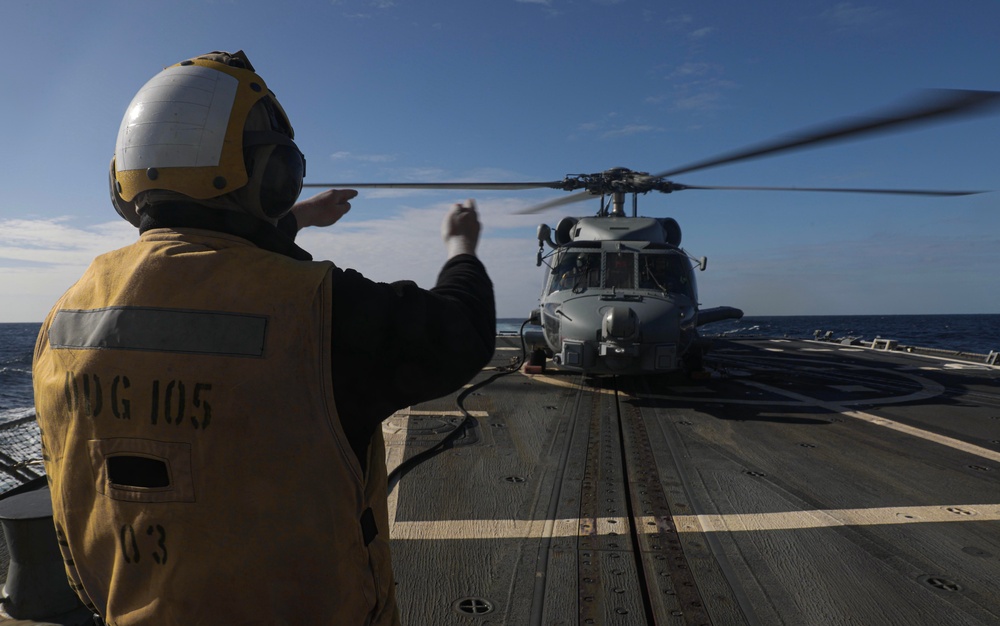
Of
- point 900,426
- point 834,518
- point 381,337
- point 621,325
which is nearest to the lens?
point 381,337

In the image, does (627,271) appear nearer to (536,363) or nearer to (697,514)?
(536,363)

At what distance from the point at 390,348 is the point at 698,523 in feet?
10.1

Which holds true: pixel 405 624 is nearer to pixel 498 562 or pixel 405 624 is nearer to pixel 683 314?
pixel 498 562

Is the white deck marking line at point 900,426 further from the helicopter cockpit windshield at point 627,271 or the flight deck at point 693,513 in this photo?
the helicopter cockpit windshield at point 627,271

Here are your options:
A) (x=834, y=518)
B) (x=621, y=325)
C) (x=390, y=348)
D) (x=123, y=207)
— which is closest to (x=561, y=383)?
(x=621, y=325)

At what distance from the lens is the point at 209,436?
49.5 inches

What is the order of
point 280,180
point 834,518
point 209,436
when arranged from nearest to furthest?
point 209,436
point 280,180
point 834,518

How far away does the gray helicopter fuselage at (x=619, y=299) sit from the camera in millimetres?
8328

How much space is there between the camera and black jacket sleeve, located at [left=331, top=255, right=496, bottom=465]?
135 centimetres

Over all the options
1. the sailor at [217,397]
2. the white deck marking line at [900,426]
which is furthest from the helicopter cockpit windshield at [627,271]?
the sailor at [217,397]

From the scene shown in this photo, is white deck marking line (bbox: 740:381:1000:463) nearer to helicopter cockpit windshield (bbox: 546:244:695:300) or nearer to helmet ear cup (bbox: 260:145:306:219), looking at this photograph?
helicopter cockpit windshield (bbox: 546:244:695:300)

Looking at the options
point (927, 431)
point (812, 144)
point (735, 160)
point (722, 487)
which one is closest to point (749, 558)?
point (722, 487)

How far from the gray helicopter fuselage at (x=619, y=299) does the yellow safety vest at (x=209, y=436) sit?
23.6 feet

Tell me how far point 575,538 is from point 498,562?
0.54 meters
